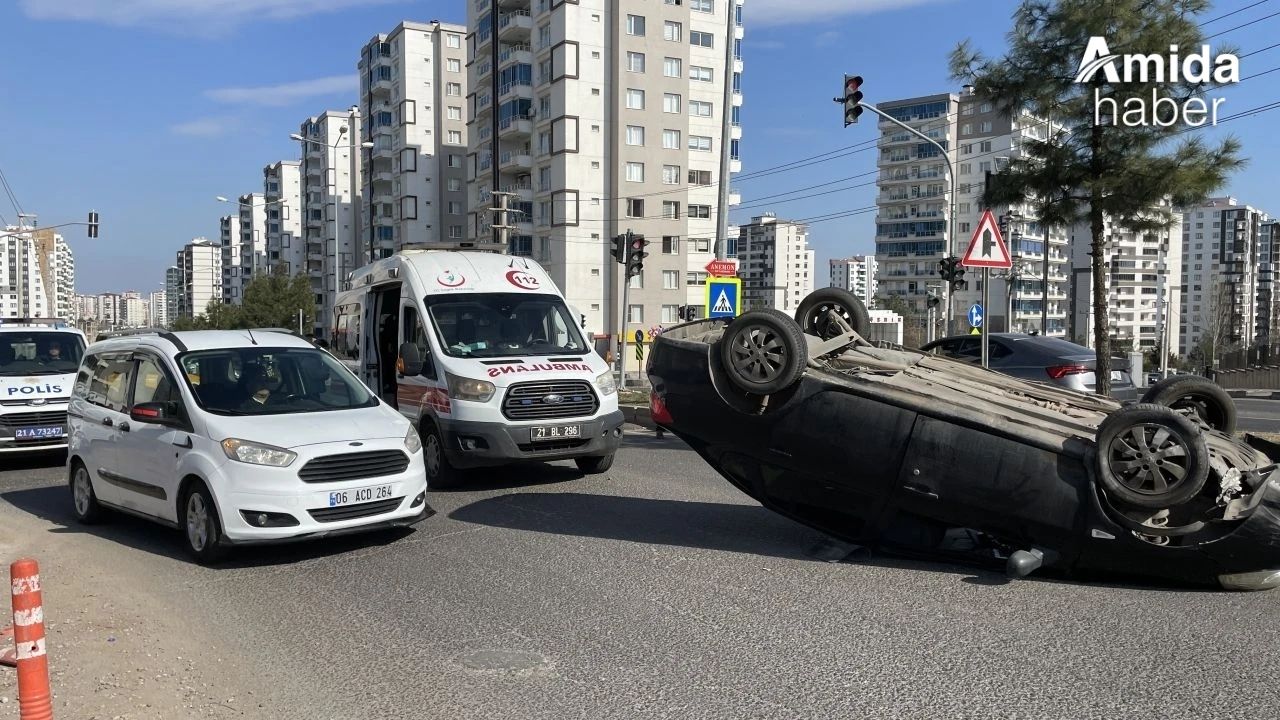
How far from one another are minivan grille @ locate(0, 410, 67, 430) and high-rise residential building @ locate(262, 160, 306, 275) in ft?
367

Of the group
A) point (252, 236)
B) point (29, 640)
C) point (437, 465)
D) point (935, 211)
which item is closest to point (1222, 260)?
point (935, 211)

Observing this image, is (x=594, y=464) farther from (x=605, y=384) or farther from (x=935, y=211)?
(x=935, y=211)

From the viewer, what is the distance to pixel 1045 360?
13.8m

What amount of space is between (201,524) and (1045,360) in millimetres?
11031

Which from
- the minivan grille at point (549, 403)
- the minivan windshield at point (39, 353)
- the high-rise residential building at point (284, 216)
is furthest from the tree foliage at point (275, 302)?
the minivan grille at point (549, 403)

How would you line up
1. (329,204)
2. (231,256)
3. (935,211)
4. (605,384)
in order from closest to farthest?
(605,384) → (329,204) → (935,211) → (231,256)

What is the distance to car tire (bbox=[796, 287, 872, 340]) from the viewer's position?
344 inches

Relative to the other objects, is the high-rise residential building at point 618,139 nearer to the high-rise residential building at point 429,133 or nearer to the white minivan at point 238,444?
the high-rise residential building at point 429,133

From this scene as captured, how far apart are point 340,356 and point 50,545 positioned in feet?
23.2

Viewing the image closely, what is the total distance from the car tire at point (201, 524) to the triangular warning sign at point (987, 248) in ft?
28.8

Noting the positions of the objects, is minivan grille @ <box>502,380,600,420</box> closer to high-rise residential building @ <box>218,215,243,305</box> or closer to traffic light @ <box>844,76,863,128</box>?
traffic light @ <box>844,76,863,128</box>

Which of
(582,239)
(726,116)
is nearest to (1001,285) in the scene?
(582,239)

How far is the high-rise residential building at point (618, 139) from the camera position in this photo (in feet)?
217

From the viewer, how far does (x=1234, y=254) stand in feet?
517
